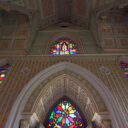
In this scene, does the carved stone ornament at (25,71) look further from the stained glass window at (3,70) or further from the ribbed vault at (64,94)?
the ribbed vault at (64,94)

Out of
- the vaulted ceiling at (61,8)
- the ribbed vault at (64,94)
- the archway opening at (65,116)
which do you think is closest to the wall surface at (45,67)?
the ribbed vault at (64,94)

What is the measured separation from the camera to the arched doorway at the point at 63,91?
5239 millimetres

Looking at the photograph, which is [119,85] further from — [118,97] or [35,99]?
[35,99]

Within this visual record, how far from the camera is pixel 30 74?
22.5 feet

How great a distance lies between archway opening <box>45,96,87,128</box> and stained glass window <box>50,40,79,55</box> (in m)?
3.02

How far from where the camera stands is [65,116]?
7367 mm

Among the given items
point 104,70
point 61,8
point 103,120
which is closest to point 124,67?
point 104,70

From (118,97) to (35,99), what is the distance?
11.9ft

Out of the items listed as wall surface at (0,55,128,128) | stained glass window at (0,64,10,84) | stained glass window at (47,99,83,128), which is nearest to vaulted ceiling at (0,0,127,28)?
wall surface at (0,55,128,128)

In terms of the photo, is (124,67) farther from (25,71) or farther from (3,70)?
(3,70)

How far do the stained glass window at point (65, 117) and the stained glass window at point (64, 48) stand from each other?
320 centimetres

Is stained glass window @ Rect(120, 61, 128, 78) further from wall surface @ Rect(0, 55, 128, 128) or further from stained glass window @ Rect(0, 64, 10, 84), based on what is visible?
stained glass window @ Rect(0, 64, 10, 84)

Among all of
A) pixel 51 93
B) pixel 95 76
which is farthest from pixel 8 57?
pixel 95 76

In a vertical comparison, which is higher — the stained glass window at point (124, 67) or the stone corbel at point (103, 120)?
the stained glass window at point (124, 67)
